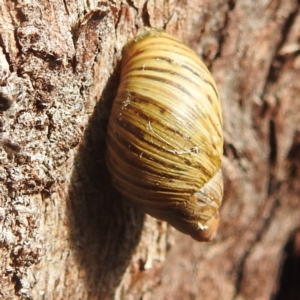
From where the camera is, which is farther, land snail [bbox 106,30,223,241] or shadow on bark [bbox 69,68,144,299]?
shadow on bark [bbox 69,68,144,299]

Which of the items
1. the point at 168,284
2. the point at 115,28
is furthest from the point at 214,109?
the point at 168,284

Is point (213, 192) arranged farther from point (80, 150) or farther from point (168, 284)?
point (168, 284)

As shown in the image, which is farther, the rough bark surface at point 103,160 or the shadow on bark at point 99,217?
the shadow on bark at point 99,217

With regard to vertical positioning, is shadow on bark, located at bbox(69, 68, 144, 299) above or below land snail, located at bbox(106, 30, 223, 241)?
below

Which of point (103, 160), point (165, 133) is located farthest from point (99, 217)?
point (165, 133)

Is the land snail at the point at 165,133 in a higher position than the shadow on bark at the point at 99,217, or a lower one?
higher
